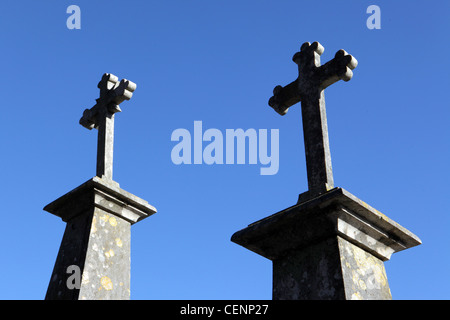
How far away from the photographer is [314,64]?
440cm

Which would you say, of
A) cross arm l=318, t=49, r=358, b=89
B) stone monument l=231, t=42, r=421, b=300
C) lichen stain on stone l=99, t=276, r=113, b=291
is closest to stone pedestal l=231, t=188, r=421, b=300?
stone monument l=231, t=42, r=421, b=300

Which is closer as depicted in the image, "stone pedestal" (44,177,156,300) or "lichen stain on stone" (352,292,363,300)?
"lichen stain on stone" (352,292,363,300)

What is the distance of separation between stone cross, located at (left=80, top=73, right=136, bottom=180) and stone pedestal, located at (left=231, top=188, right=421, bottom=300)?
2029mm

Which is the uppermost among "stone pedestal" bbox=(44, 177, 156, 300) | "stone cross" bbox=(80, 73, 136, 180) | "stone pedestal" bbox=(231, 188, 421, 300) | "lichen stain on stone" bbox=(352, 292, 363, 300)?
"stone cross" bbox=(80, 73, 136, 180)

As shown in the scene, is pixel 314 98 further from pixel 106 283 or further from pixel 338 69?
pixel 106 283

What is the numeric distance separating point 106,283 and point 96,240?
0.35 m

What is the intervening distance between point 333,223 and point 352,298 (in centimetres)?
43

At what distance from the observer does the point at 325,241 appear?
3561mm

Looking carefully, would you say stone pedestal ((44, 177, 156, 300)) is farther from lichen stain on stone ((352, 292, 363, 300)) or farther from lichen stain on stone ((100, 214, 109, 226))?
lichen stain on stone ((352, 292, 363, 300))

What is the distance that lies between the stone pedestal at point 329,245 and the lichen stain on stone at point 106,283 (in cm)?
146

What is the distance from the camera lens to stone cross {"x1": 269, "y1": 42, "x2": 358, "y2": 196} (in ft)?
12.8

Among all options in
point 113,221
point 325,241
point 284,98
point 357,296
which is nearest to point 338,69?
point 284,98

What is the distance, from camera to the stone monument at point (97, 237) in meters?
4.66
